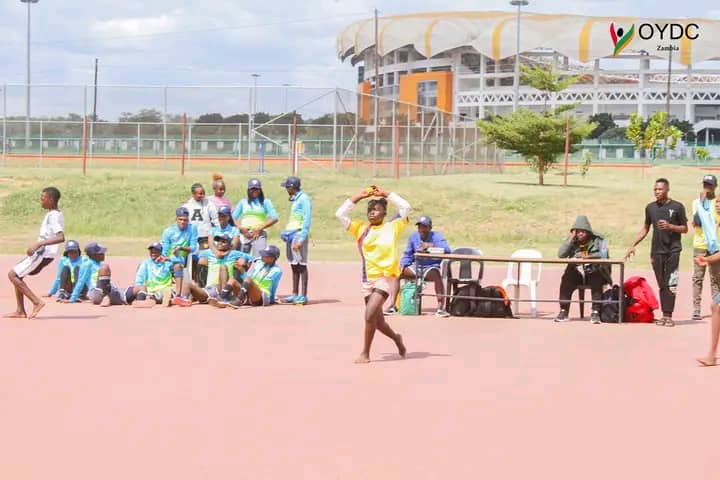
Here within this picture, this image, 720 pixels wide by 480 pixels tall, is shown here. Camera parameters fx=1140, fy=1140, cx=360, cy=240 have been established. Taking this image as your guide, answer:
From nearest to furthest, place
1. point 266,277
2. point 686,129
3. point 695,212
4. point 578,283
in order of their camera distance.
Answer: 1. point 695,212
2. point 578,283
3. point 266,277
4. point 686,129

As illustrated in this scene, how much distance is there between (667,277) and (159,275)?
604 cm

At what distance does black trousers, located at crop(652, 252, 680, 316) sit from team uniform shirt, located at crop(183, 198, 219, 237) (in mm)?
5467

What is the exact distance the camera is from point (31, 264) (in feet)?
40.2

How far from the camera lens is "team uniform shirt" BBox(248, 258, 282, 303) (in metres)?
14.1

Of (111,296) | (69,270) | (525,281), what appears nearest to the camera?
(111,296)

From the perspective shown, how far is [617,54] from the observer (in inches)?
3957

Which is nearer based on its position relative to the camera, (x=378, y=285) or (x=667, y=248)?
(x=378, y=285)

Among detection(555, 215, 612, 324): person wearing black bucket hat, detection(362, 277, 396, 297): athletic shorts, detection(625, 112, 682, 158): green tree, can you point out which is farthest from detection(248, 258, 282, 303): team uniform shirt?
detection(625, 112, 682, 158): green tree

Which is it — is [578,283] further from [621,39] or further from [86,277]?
[621,39]

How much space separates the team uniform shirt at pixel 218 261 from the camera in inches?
550

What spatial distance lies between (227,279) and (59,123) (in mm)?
24246

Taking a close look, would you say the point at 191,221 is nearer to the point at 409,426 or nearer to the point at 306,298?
the point at 306,298

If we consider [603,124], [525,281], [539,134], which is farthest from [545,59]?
[525,281]

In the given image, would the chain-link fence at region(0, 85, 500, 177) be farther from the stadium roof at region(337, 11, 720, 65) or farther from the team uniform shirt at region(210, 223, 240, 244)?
the stadium roof at region(337, 11, 720, 65)
